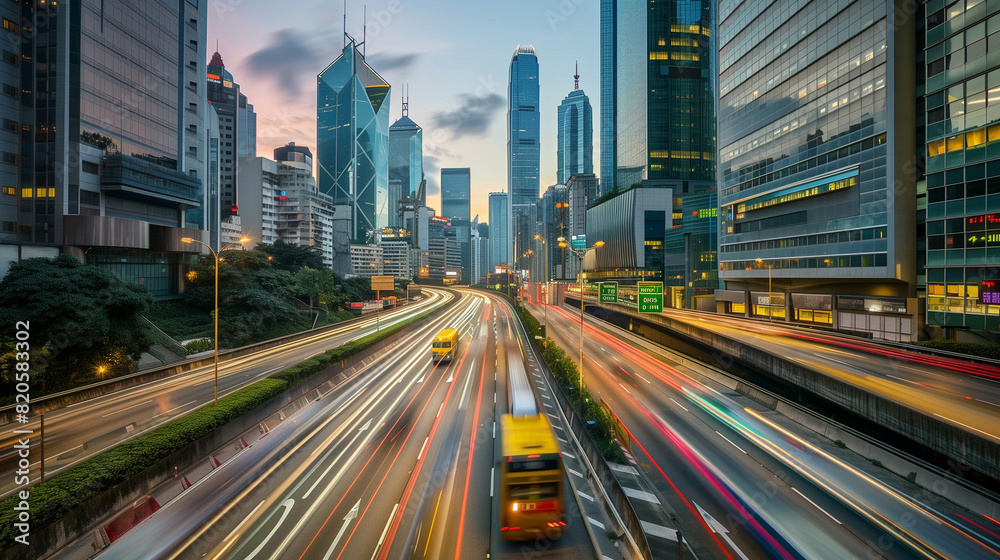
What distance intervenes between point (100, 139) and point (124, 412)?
45.4 meters

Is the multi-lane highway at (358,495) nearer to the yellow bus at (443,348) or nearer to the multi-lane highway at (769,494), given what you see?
the multi-lane highway at (769,494)

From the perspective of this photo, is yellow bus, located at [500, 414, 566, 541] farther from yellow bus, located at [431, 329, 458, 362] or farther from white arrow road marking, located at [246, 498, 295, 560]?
yellow bus, located at [431, 329, 458, 362]

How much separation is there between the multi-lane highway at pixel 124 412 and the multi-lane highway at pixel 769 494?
25.5 m

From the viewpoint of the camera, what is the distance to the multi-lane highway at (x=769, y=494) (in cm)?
1311

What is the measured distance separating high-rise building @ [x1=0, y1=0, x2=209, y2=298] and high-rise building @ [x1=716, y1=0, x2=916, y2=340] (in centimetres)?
8411

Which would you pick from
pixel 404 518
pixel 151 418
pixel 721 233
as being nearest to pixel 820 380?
pixel 404 518

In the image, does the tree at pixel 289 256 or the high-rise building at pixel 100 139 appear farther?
the tree at pixel 289 256

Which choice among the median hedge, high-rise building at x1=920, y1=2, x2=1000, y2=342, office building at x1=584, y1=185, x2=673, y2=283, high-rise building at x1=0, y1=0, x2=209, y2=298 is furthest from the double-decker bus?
office building at x1=584, y1=185, x2=673, y2=283

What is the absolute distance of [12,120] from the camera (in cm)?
4312

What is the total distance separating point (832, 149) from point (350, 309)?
286 ft

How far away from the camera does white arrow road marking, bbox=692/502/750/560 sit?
12820 mm

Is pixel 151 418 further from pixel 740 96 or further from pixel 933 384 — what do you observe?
pixel 740 96

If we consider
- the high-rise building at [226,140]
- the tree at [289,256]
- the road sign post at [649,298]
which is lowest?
the road sign post at [649,298]

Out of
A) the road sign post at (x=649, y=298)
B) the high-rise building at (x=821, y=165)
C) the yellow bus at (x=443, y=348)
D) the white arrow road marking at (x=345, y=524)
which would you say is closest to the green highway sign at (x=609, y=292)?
the road sign post at (x=649, y=298)
